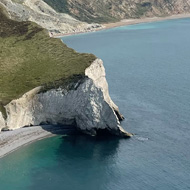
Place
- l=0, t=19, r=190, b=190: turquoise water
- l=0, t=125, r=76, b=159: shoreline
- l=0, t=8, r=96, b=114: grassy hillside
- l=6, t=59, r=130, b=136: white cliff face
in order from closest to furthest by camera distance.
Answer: l=0, t=19, r=190, b=190: turquoise water, l=0, t=125, r=76, b=159: shoreline, l=6, t=59, r=130, b=136: white cliff face, l=0, t=8, r=96, b=114: grassy hillside

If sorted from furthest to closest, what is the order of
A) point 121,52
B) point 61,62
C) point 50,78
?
point 121,52 < point 61,62 < point 50,78

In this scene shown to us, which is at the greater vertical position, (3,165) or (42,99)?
(42,99)

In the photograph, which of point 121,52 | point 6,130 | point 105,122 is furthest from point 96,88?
point 121,52

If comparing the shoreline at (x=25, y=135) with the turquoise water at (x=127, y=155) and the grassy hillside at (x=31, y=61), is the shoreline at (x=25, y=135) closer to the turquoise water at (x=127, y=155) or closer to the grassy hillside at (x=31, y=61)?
the turquoise water at (x=127, y=155)

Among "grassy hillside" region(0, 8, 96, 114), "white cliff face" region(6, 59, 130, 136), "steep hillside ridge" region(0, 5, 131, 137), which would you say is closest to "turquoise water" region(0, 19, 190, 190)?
"white cliff face" region(6, 59, 130, 136)

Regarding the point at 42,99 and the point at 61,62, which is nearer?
the point at 42,99

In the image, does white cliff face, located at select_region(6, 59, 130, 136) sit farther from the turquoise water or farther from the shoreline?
the turquoise water

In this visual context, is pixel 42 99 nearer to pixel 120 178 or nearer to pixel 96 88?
pixel 96 88
